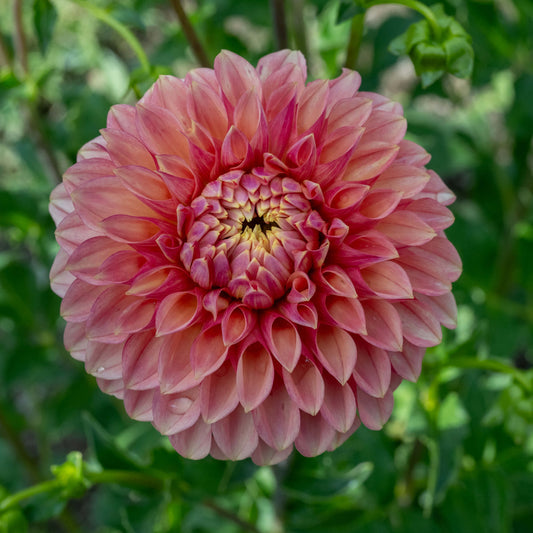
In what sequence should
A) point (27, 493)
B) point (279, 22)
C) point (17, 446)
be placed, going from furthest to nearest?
1. point (17, 446)
2. point (279, 22)
3. point (27, 493)

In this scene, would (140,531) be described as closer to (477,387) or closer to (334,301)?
(334,301)

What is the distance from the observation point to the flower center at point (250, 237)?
1.20m

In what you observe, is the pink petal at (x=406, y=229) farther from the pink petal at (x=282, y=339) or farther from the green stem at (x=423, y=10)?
the green stem at (x=423, y=10)

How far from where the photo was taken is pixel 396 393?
2084 millimetres

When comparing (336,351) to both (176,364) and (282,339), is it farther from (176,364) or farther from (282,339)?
(176,364)

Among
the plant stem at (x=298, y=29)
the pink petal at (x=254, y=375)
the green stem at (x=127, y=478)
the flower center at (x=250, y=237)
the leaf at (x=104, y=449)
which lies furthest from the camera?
the plant stem at (x=298, y=29)

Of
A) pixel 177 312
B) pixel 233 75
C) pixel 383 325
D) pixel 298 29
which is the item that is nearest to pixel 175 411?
pixel 177 312

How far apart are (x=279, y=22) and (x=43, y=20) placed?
585mm

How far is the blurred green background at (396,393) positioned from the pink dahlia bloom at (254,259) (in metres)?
0.31

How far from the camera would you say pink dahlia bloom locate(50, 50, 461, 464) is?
114 cm

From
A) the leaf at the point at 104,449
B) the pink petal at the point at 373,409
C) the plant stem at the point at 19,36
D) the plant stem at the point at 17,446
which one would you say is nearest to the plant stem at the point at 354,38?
the pink petal at the point at 373,409

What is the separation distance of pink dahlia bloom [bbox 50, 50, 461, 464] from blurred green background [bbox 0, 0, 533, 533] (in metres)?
0.31

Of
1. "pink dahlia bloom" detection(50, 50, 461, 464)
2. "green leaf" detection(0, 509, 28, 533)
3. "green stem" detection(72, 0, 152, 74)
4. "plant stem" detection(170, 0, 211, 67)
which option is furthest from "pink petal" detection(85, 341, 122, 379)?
"plant stem" detection(170, 0, 211, 67)

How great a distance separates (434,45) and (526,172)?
4.99 ft
